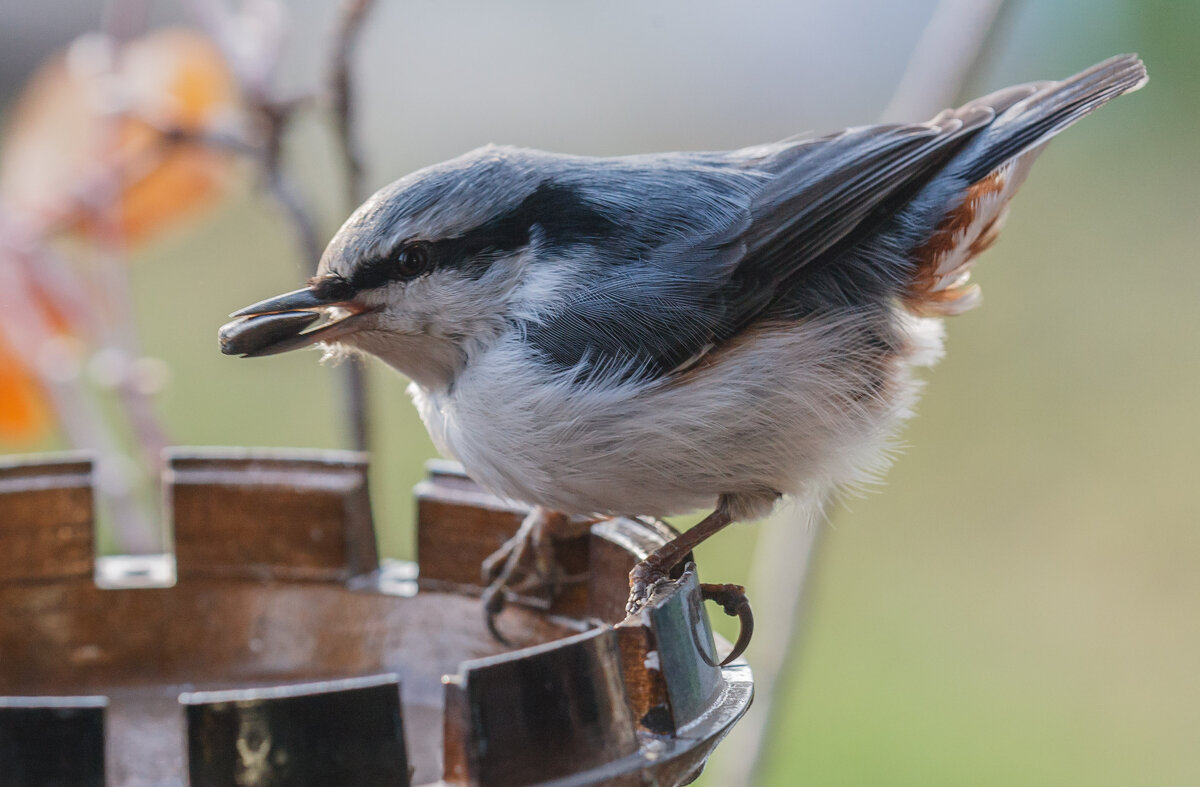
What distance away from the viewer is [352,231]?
1489mm

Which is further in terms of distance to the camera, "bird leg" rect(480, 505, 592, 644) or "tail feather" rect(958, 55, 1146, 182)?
"tail feather" rect(958, 55, 1146, 182)

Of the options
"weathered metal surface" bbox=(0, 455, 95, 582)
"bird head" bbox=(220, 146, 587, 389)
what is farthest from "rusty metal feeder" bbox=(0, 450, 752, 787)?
"bird head" bbox=(220, 146, 587, 389)

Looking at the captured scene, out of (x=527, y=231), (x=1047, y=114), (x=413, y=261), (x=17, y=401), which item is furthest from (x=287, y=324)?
(x=1047, y=114)

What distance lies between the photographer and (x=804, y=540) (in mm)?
2256

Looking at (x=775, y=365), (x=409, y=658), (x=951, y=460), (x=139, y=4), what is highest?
(x=139, y=4)

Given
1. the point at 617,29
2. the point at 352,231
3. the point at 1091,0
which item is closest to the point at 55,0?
the point at 617,29

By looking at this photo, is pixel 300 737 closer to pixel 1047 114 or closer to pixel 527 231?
pixel 527 231

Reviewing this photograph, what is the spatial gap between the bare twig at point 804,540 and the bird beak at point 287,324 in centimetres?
81

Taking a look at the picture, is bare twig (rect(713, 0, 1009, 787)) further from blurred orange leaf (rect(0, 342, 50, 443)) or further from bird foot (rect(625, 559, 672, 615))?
blurred orange leaf (rect(0, 342, 50, 443))

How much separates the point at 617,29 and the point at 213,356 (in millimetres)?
3919

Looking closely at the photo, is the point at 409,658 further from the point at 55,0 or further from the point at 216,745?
the point at 55,0

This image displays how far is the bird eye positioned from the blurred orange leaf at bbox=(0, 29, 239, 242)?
2.04 feet

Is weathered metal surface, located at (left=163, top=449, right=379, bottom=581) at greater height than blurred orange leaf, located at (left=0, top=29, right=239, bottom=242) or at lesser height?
lesser

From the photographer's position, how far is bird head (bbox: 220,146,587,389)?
4.90ft
